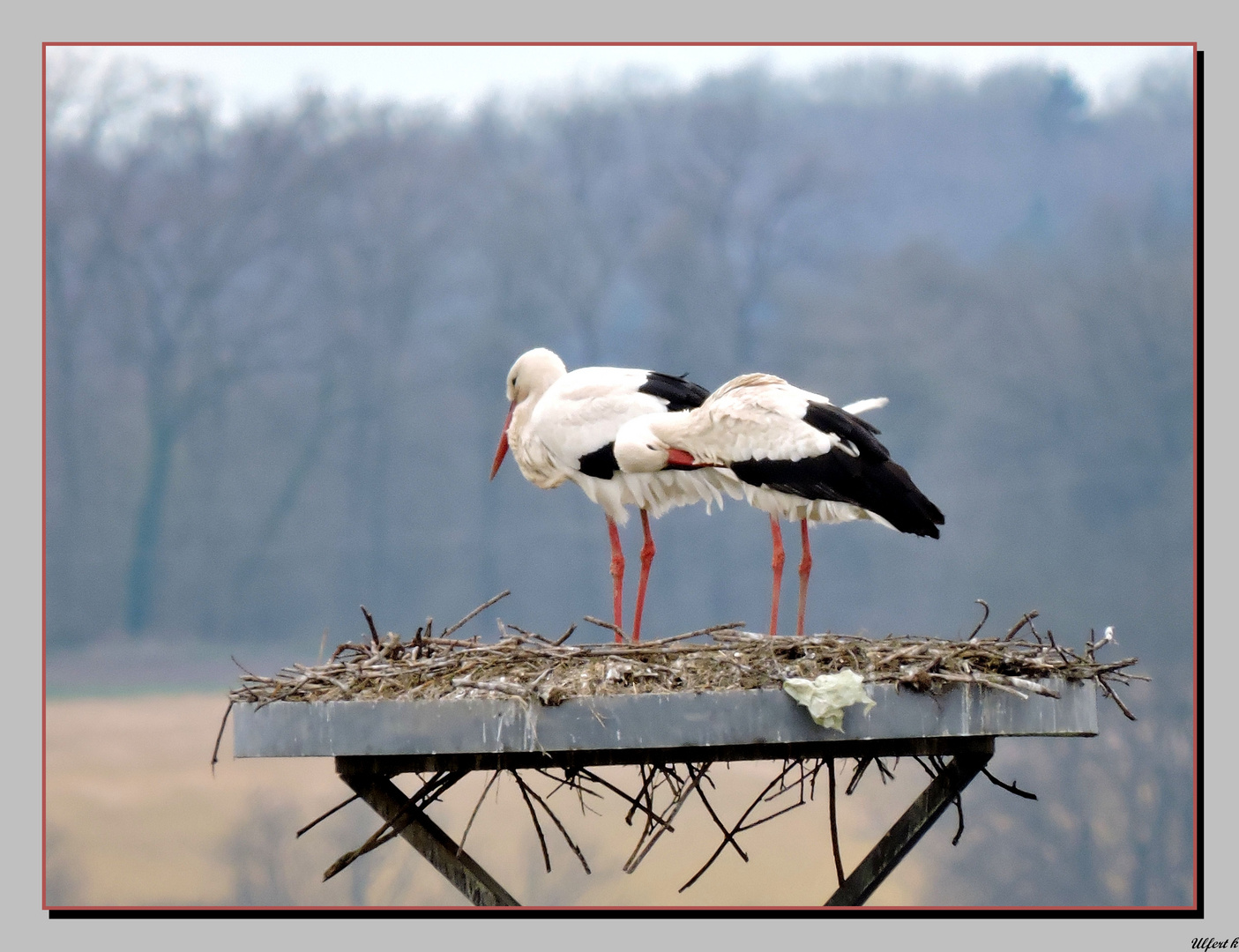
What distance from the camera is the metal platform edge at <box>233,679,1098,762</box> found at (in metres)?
2.82

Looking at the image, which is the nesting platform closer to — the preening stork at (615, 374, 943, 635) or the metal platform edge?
the metal platform edge

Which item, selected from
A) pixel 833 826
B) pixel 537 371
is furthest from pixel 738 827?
pixel 537 371

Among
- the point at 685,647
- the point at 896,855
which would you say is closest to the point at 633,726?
the point at 685,647

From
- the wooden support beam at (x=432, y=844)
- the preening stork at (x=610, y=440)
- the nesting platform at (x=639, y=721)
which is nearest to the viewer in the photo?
the nesting platform at (x=639, y=721)

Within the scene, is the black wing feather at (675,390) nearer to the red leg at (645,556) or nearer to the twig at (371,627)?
the red leg at (645,556)

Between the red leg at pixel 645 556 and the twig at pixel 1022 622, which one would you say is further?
the red leg at pixel 645 556

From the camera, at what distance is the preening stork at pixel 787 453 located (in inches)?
136

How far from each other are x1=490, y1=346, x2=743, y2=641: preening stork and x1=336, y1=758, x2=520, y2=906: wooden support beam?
0.85 metres

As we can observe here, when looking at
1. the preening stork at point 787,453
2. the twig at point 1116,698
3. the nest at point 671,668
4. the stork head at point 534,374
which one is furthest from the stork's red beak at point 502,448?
the twig at point 1116,698

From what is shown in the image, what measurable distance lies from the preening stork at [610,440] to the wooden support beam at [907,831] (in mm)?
844

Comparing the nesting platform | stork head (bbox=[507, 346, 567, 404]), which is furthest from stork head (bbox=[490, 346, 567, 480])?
the nesting platform

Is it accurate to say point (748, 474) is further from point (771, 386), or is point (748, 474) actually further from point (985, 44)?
point (985, 44)

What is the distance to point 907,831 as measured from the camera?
3436 millimetres

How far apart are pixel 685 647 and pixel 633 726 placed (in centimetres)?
24
